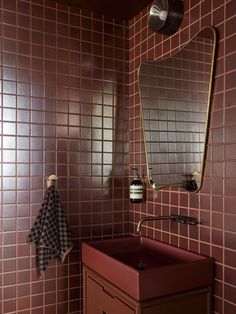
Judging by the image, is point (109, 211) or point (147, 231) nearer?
point (147, 231)

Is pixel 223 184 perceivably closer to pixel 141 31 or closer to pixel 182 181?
pixel 182 181

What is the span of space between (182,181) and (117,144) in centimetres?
67

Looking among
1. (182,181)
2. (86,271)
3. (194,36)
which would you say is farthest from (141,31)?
(86,271)

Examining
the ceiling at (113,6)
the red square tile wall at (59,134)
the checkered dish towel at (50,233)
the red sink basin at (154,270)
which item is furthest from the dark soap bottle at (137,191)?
the ceiling at (113,6)

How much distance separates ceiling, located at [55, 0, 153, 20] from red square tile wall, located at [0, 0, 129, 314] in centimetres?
5

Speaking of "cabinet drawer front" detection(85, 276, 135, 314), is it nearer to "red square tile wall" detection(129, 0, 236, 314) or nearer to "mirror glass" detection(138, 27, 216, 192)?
"red square tile wall" detection(129, 0, 236, 314)

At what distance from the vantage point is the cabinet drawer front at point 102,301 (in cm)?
146

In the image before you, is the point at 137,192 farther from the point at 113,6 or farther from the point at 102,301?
the point at 113,6

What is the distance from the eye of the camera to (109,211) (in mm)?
2189

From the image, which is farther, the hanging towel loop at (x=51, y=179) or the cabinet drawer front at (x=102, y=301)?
the hanging towel loop at (x=51, y=179)

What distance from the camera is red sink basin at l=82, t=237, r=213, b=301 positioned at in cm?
133

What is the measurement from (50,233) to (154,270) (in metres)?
0.79

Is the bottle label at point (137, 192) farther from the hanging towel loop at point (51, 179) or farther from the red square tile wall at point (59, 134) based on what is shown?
the hanging towel loop at point (51, 179)

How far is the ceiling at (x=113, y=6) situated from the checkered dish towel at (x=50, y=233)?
1234mm
